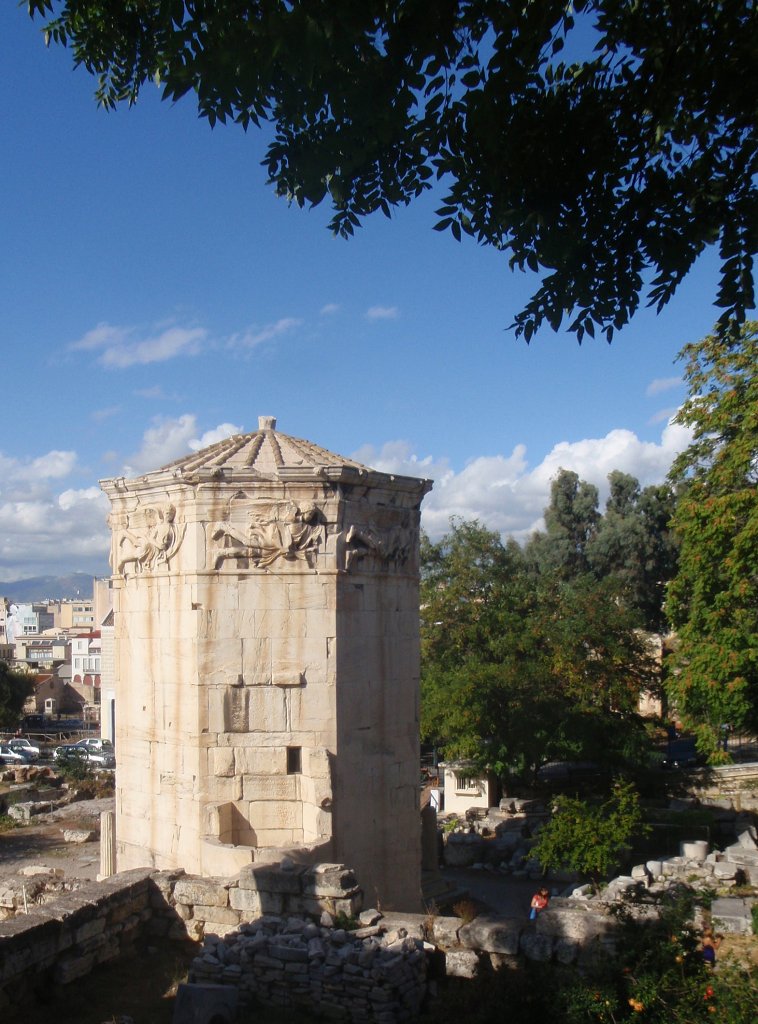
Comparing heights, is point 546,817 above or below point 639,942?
below

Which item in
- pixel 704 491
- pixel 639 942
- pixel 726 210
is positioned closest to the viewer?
pixel 726 210

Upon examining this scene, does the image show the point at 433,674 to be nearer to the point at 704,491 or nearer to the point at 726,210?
the point at 704,491

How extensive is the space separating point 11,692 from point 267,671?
3385 cm

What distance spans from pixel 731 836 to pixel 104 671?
115ft

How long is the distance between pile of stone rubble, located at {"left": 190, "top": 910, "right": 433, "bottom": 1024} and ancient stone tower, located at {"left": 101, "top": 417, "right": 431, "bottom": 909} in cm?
154

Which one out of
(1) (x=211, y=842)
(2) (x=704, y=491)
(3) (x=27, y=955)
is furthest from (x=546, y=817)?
(3) (x=27, y=955)

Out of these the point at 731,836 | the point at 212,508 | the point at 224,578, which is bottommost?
the point at 731,836

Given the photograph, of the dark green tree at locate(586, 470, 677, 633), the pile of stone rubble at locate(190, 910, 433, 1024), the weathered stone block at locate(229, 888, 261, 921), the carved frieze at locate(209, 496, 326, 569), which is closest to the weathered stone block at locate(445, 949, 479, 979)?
the pile of stone rubble at locate(190, 910, 433, 1024)

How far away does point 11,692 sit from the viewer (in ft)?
129

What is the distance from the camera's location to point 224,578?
9906mm

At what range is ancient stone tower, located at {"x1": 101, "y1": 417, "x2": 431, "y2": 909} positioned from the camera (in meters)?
9.77

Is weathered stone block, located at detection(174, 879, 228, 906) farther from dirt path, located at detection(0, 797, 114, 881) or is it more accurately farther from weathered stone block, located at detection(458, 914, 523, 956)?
dirt path, located at detection(0, 797, 114, 881)

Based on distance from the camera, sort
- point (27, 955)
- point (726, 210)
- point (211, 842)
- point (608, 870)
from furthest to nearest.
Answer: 1. point (608, 870)
2. point (211, 842)
3. point (27, 955)
4. point (726, 210)

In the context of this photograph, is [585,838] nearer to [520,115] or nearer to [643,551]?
[520,115]
